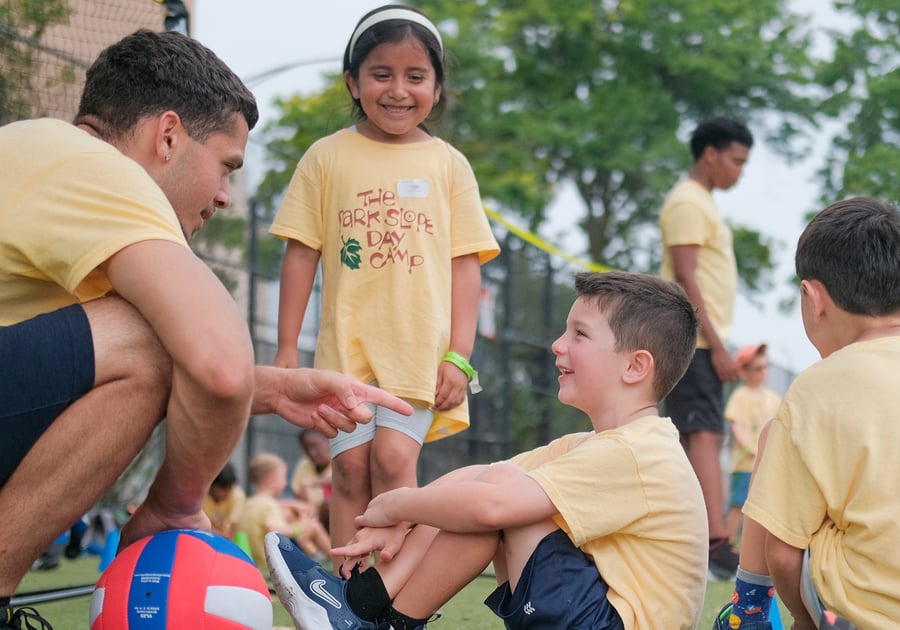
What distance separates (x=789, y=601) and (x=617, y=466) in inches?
19.4

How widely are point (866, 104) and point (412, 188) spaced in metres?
23.1

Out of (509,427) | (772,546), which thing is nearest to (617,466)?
(772,546)

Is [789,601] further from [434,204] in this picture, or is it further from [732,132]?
[732,132]

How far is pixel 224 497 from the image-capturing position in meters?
7.81

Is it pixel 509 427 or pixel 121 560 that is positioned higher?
pixel 121 560

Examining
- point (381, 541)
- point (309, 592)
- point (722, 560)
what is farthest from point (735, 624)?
point (722, 560)

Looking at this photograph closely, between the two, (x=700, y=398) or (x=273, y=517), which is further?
(x=273, y=517)

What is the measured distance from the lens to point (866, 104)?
2522cm

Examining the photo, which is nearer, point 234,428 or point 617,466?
point 234,428

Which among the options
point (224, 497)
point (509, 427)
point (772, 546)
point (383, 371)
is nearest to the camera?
point (772, 546)

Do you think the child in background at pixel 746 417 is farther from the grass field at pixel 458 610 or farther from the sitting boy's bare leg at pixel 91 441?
the sitting boy's bare leg at pixel 91 441

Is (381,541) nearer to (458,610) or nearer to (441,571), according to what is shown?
(441,571)

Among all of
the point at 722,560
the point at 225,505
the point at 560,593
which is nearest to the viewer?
the point at 560,593

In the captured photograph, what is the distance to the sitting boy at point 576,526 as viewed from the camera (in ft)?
9.11
